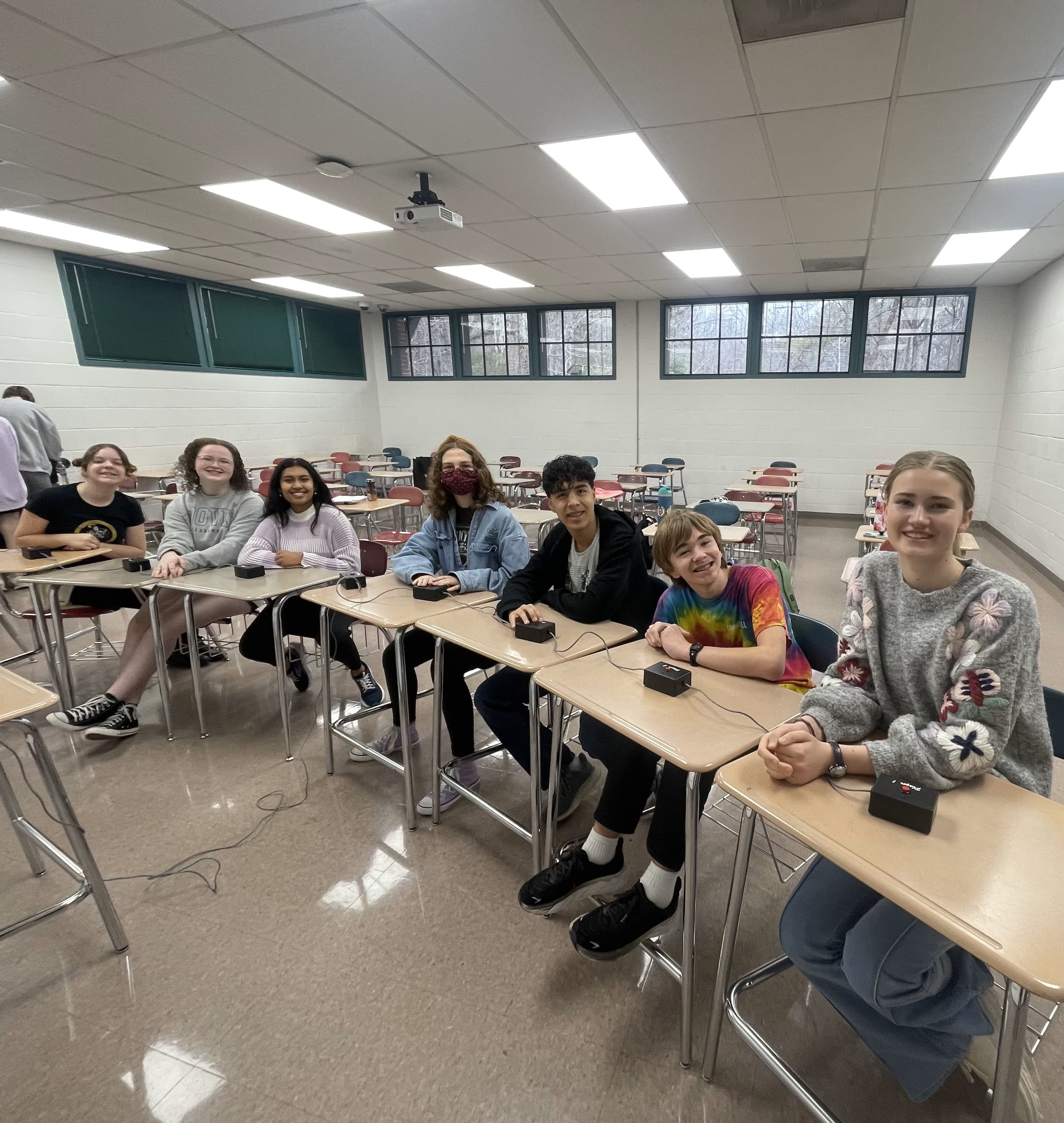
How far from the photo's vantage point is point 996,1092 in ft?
2.71

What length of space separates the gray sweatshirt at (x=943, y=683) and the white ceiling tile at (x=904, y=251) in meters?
5.03

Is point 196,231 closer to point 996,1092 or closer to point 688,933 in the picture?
point 688,933

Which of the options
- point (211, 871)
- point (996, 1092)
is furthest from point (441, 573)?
point (996, 1092)

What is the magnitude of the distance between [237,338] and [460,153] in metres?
5.27

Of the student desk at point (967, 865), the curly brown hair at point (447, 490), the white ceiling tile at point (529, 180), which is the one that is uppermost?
the white ceiling tile at point (529, 180)

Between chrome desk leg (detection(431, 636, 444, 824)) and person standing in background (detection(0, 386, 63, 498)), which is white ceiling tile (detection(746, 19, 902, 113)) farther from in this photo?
person standing in background (detection(0, 386, 63, 498))

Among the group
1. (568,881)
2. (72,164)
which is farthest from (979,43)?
(72,164)

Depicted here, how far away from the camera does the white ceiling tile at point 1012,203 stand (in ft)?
11.7

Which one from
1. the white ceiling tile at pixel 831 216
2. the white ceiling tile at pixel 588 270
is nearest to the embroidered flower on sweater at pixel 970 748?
the white ceiling tile at pixel 831 216

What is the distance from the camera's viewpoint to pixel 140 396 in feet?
21.0

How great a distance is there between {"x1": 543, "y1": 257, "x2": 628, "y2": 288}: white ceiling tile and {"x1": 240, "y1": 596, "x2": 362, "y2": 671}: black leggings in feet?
14.7

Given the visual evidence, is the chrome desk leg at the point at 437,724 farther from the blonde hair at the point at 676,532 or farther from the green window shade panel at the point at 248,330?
the green window shade panel at the point at 248,330

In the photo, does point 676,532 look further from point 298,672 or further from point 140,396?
point 140,396

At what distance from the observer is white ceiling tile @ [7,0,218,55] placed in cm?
208
